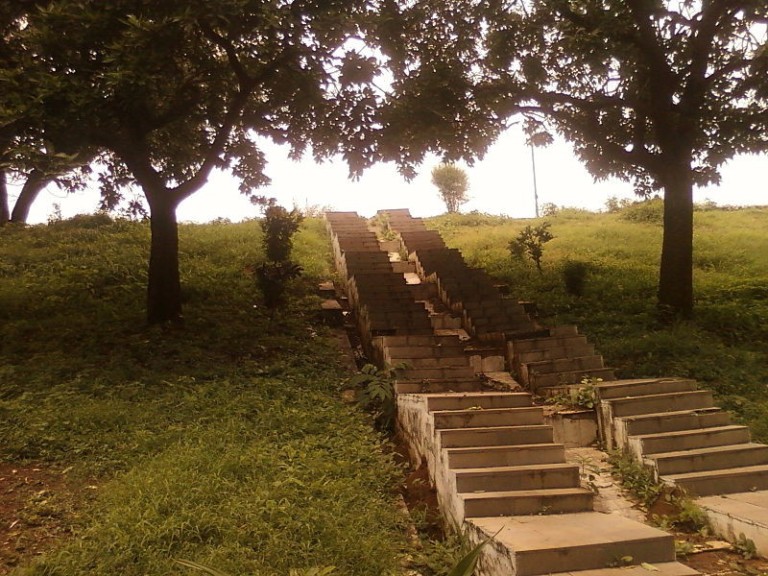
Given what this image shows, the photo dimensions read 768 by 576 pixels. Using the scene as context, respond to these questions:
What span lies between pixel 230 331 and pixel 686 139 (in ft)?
26.5

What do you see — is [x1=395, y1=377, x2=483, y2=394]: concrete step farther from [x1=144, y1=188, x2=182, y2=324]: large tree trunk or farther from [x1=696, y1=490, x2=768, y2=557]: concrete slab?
[x1=144, y1=188, x2=182, y2=324]: large tree trunk

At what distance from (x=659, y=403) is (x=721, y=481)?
111 cm

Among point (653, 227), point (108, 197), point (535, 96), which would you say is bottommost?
point (653, 227)

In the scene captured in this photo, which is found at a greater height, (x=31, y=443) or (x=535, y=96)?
(x=535, y=96)

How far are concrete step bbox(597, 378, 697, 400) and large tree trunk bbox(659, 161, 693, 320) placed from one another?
361cm

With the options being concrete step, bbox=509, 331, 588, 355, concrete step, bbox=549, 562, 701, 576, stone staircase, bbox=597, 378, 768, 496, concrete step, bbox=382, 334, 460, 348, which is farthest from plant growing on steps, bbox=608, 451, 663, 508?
concrete step, bbox=382, 334, 460, 348

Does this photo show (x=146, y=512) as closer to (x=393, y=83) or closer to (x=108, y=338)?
(x=108, y=338)

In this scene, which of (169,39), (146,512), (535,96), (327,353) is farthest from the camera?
(535,96)

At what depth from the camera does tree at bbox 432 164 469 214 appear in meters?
26.8

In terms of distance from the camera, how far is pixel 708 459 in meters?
5.09

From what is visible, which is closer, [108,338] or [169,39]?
[169,39]

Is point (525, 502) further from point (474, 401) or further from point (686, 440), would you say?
point (686, 440)

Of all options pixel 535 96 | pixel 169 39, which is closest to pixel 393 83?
pixel 535 96

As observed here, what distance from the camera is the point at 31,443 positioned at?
5.29 metres
